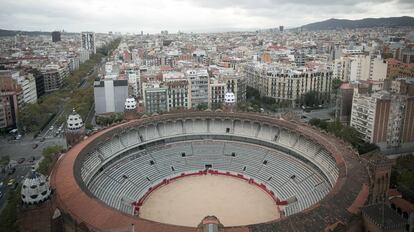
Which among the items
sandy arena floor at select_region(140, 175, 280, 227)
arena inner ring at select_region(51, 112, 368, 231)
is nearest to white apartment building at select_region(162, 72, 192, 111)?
arena inner ring at select_region(51, 112, 368, 231)

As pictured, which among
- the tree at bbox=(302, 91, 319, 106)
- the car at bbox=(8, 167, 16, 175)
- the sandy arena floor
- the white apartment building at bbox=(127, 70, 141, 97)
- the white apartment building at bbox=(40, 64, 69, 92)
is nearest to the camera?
the sandy arena floor

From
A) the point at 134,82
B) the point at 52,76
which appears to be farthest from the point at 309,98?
the point at 52,76

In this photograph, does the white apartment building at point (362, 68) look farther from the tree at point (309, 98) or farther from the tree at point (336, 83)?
the tree at point (309, 98)

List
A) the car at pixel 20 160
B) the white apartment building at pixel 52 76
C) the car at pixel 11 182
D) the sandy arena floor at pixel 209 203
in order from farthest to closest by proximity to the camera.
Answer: the white apartment building at pixel 52 76 → the car at pixel 20 160 → the car at pixel 11 182 → the sandy arena floor at pixel 209 203

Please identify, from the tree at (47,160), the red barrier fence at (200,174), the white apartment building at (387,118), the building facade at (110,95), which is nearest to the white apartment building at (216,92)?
the building facade at (110,95)

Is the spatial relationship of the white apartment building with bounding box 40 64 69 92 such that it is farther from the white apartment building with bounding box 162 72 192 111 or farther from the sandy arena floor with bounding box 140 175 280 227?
the sandy arena floor with bounding box 140 175 280 227

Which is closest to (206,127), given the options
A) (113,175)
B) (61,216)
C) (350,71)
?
(113,175)

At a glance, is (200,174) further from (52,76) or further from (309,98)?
(52,76)
